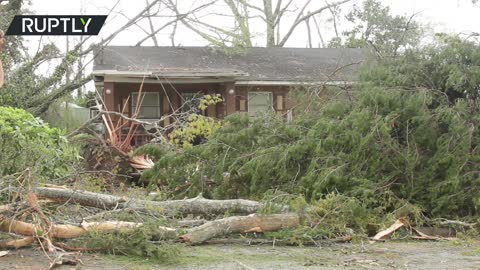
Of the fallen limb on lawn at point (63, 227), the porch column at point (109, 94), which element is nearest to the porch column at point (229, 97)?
the porch column at point (109, 94)

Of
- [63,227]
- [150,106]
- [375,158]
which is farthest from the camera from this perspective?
[150,106]

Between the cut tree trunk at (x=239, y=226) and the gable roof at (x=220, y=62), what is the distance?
9.59 metres

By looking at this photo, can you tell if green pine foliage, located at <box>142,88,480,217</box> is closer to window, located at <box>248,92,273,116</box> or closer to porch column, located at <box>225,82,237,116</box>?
porch column, located at <box>225,82,237,116</box>

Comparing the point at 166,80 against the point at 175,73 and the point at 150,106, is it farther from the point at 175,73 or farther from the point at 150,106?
the point at 150,106

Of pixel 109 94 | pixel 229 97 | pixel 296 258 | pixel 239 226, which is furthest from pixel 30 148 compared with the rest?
pixel 229 97

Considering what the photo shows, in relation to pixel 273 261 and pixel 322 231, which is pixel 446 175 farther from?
pixel 273 261

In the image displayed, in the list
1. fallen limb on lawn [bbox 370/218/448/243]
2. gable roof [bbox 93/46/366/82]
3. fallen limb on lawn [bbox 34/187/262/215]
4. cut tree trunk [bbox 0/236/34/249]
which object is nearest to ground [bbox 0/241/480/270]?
cut tree trunk [bbox 0/236/34/249]

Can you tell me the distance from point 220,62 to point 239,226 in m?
13.3

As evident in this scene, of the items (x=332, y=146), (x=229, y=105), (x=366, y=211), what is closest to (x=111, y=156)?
(x=229, y=105)

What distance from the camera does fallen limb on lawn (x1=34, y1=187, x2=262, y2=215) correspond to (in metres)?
6.14

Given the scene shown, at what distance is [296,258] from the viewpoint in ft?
17.7

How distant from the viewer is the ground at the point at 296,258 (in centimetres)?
502

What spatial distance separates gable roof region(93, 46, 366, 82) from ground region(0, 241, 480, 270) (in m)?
9.92

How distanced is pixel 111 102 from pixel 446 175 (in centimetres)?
1113
